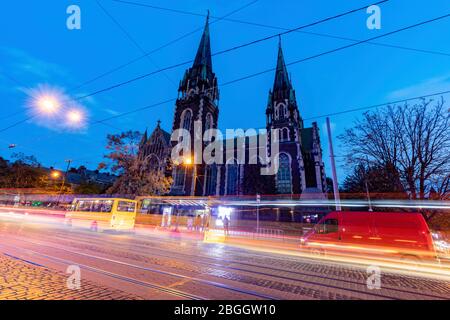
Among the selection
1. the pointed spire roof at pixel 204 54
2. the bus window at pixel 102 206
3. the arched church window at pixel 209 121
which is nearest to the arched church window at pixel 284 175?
the arched church window at pixel 209 121

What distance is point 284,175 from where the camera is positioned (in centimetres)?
3534

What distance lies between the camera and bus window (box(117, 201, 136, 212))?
1553 cm

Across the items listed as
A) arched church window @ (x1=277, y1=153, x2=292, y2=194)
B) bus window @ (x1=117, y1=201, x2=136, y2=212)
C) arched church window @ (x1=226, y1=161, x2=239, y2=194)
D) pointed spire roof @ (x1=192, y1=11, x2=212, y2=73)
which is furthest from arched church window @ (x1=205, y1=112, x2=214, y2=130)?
bus window @ (x1=117, y1=201, x2=136, y2=212)

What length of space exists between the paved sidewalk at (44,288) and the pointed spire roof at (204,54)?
4606 centimetres

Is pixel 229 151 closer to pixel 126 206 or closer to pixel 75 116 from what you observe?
pixel 126 206

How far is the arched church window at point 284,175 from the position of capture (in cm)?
3438

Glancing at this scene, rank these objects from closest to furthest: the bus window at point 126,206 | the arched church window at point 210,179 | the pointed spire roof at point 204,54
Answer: the bus window at point 126,206, the arched church window at point 210,179, the pointed spire roof at point 204,54

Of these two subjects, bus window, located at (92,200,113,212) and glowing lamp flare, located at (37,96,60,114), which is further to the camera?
bus window, located at (92,200,113,212)

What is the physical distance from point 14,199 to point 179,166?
118 feet

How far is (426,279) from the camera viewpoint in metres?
6.56

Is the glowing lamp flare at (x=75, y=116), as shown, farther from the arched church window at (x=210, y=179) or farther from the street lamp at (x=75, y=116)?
the arched church window at (x=210, y=179)

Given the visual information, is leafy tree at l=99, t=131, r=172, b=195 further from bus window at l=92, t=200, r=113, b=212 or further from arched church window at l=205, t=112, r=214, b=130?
arched church window at l=205, t=112, r=214, b=130

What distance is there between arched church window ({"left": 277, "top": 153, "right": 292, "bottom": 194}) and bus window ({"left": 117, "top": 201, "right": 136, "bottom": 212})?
23642mm

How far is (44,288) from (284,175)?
3430 centimetres
